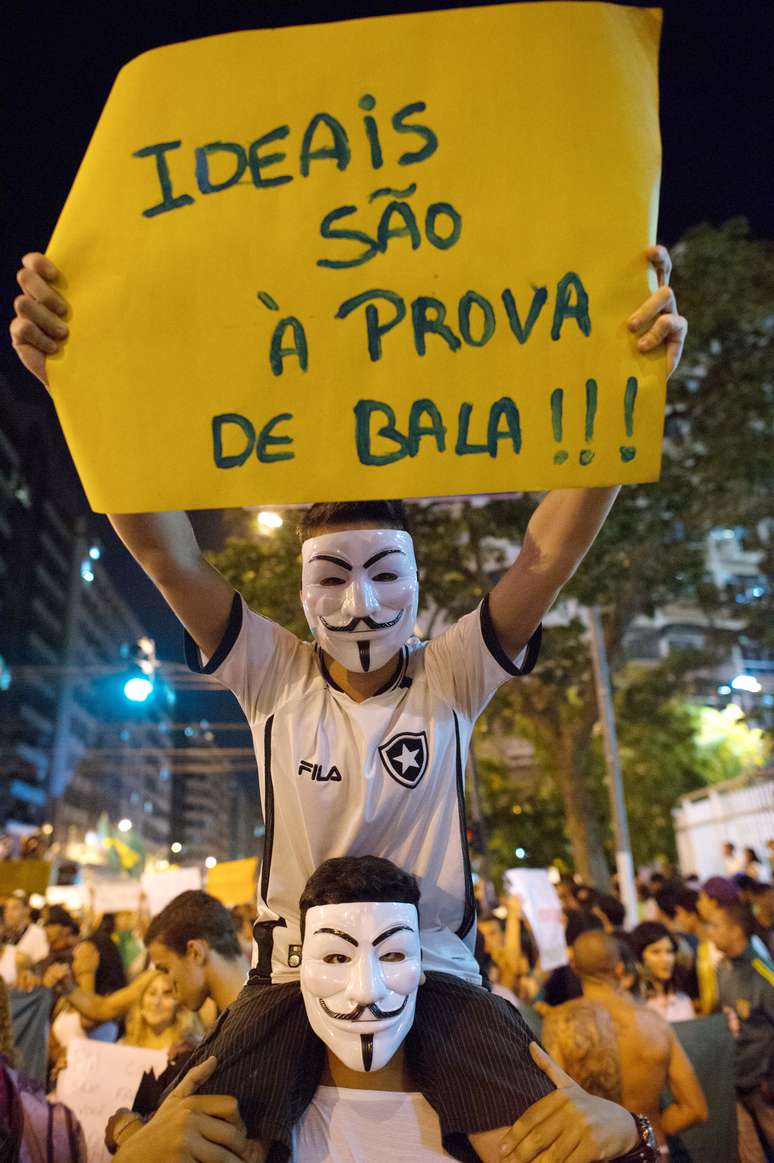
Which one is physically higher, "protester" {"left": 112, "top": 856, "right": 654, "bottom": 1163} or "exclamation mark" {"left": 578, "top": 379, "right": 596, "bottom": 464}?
"exclamation mark" {"left": 578, "top": 379, "right": 596, "bottom": 464}

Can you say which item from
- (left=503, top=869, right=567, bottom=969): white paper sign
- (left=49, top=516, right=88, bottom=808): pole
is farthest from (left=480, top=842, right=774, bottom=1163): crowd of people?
(left=49, top=516, right=88, bottom=808): pole

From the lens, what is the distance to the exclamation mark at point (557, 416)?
2068 millimetres

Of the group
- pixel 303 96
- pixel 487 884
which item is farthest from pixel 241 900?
pixel 303 96

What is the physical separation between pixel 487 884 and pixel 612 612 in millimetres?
5344

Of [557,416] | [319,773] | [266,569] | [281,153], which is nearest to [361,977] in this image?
[319,773]

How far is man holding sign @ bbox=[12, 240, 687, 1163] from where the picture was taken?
2.18m

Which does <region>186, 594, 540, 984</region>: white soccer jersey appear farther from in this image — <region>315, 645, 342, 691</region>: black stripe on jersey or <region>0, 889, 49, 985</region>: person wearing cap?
<region>0, 889, 49, 985</region>: person wearing cap

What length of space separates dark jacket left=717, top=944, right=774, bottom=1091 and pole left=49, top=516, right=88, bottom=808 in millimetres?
70477

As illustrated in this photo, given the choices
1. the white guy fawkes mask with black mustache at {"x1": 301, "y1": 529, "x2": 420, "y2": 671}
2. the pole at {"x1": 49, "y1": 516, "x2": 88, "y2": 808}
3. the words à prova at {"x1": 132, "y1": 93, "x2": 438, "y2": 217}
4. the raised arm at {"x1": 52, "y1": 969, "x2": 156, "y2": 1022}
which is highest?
the pole at {"x1": 49, "y1": 516, "x2": 88, "y2": 808}

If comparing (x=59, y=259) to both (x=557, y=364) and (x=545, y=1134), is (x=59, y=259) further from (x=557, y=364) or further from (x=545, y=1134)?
(x=545, y=1134)

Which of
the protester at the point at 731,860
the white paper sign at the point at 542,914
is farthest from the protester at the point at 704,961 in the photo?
the protester at the point at 731,860

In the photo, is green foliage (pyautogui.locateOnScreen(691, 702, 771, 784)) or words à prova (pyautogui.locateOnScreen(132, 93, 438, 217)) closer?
words à prova (pyautogui.locateOnScreen(132, 93, 438, 217))

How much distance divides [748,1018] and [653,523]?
32.8 ft

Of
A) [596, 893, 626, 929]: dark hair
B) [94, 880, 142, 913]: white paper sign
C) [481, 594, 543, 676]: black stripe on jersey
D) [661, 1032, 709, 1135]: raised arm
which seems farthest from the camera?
[94, 880, 142, 913]: white paper sign
